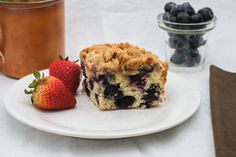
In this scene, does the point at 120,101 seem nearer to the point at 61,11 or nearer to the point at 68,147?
the point at 68,147

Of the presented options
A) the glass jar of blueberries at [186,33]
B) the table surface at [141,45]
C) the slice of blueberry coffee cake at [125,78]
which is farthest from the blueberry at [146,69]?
the glass jar of blueberries at [186,33]

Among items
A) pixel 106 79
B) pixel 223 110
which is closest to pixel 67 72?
pixel 106 79

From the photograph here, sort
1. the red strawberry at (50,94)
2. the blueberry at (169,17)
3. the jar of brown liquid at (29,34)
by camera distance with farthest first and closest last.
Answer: the blueberry at (169,17)
the jar of brown liquid at (29,34)
the red strawberry at (50,94)

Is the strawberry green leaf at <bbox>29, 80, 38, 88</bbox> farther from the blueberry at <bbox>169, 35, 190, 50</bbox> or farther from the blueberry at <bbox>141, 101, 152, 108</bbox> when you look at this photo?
the blueberry at <bbox>169, 35, 190, 50</bbox>

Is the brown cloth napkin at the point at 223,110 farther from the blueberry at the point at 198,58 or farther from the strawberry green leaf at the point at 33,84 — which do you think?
the strawberry green leaf at the point at 33,84

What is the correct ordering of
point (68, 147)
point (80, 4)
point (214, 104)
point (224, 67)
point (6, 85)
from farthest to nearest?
point (80, 4)
point (224, 67)
point (6, 85)
point (214, 104)
point (68, 147)

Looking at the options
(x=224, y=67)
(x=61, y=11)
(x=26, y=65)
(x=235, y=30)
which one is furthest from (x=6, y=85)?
(x=235, y=30)
